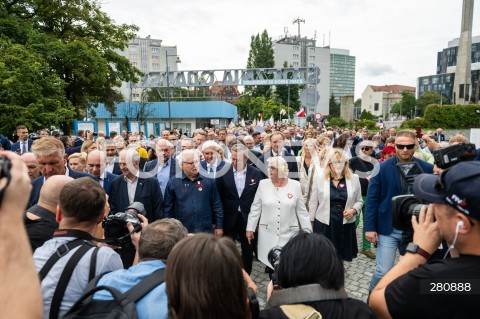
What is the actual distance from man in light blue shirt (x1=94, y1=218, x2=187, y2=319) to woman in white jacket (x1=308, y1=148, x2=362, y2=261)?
3277mm

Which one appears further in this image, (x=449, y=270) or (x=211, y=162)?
(x=211, y=162)

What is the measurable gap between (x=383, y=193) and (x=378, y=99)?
138076 mm

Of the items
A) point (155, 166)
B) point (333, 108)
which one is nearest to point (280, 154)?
point (155, 166)

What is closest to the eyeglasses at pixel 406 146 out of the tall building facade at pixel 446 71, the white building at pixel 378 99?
the tall building facade at pixel 446 71

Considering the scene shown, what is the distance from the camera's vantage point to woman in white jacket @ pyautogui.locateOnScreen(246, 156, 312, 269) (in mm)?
4348

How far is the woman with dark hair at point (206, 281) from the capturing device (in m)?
1.31

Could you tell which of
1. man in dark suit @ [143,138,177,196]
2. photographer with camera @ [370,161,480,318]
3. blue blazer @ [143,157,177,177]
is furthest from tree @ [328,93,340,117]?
photographer with camera @ [370,161,480,318]

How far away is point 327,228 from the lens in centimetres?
488

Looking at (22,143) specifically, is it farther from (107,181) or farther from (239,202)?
(239,202)

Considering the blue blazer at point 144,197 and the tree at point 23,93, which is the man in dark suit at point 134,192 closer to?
the blue blazer at point 144,197

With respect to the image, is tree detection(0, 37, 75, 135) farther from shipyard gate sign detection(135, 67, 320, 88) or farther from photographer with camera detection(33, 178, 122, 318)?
shipyard gate sign detection(135, 67, 320, 88)

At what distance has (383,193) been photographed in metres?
4.04

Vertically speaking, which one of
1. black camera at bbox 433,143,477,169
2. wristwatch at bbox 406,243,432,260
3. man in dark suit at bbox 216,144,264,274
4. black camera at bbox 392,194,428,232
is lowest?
man in dark suit at bbox 216,144,264,274

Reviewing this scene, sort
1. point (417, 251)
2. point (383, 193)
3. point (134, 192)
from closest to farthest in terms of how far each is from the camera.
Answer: point (417, 251) → point (383, 193) → point (134, 192)
